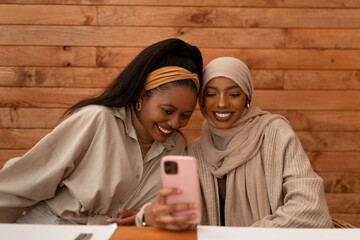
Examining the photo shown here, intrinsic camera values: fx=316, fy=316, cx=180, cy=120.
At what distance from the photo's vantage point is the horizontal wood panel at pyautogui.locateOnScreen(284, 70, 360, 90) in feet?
6.34

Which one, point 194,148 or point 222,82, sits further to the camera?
point 194,148

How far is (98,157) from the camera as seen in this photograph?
4.17 ft

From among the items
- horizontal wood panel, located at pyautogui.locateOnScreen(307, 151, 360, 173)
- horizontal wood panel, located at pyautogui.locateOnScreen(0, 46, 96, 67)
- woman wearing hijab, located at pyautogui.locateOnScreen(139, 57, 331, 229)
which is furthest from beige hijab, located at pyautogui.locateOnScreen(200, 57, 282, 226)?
horizontal wood panel, located at pyautogui.locateOnScreen(0, 46, 96, 67)

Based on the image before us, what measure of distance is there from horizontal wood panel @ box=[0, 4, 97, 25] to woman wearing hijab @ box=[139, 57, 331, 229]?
2.95 ft

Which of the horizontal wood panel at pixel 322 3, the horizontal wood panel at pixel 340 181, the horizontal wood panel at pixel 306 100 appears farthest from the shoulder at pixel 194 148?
the horizontal wood panel at pixel 322 3

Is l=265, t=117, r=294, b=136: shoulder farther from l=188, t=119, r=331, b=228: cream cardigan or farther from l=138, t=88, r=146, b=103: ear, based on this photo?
l=138, t=88, r=146, b=103: ear

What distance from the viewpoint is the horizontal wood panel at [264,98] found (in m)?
1.93

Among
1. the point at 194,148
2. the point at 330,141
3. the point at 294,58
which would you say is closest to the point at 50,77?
the point at 194,148

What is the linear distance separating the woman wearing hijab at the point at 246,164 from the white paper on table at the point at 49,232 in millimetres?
655

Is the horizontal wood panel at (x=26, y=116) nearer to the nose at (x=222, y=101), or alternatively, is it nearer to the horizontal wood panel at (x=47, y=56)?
the horizontal wood panel at (x=47, y=56)

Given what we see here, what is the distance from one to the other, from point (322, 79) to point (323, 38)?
25 cm

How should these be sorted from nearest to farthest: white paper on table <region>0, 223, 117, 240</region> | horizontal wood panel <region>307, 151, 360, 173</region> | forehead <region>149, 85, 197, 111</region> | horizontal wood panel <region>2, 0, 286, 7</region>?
1. white paper on table <region>0, 223, 117, 240</region>
2. forehead <region>149, 85, 197, 111</region>
3. horizontal wood panel <region>2, 0, 286, 7</region>
4. horizontal wood panel <region>307, 151, 360, 173</region>

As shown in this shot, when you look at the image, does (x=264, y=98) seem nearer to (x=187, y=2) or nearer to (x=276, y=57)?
(x=276, y=57)

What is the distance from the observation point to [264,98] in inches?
76.3
